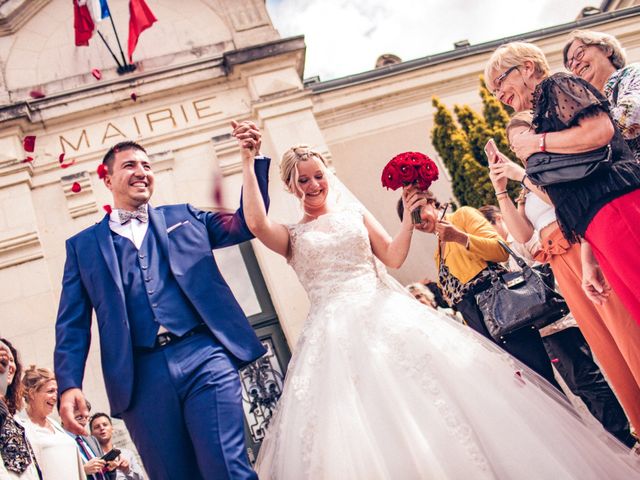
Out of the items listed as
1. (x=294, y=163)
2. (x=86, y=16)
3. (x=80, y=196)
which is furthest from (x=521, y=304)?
(x=86, y=16)

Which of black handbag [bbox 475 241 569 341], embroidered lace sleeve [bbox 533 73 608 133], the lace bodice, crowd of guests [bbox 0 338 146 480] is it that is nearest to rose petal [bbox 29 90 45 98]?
crowd of guests [bbox 0 338 146 480]

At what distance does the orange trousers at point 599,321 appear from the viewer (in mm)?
2855

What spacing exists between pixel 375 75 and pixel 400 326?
7.22 metres

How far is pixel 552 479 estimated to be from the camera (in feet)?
7.55

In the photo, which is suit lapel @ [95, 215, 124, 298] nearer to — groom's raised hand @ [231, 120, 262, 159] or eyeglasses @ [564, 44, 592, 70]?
groom's raised hand @ [231, 120, 262, 159]

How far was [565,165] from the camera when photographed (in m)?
2.52

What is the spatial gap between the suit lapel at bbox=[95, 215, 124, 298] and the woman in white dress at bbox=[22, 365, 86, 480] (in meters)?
1.31

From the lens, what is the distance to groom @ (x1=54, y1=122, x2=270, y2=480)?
2416mm

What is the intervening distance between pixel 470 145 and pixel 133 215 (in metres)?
6.16

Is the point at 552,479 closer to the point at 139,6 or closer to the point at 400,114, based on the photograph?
the point at 400,114

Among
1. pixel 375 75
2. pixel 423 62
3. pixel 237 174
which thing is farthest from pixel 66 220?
pixel 423 62

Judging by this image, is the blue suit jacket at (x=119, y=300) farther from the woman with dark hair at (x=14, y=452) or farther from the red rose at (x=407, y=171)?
the red rose at (x=407, y=171)

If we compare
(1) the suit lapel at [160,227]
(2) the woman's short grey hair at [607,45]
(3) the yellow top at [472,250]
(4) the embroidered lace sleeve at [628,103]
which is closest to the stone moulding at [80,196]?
(1) the suit lapel at [160,227]

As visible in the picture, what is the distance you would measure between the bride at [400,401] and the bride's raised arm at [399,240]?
13 millimetres
